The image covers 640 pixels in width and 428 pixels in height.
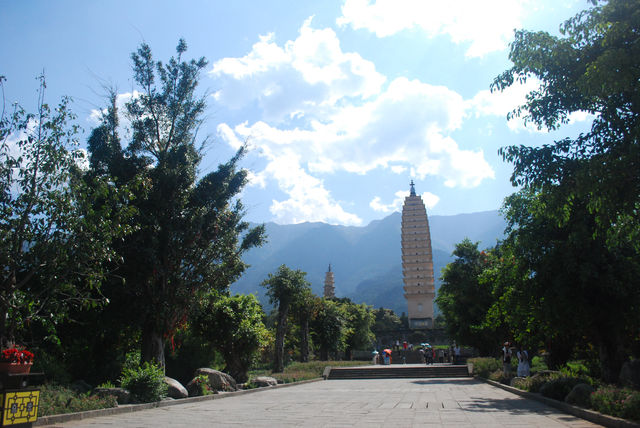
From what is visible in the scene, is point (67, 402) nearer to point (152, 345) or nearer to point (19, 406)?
point (19, 406)

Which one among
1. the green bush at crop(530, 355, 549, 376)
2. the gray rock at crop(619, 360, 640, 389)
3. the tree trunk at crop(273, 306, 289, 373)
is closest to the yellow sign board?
the gray rock at crop(619, 360, 640, 389)

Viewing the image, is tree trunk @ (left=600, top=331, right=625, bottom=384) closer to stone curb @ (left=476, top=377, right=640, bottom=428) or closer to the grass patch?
stone curb @ (left=476, top=377, right=640, bottom=428)

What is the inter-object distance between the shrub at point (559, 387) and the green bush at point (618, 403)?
2.25m

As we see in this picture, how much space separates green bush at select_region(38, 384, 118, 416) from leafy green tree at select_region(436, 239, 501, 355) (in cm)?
2133

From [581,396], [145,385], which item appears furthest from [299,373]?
[581,396]

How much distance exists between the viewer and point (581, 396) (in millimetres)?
9234

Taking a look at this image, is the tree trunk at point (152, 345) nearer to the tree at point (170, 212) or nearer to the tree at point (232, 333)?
the tree at point (170, 212)

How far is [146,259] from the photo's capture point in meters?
14.9

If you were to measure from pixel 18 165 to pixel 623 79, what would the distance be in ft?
34.9

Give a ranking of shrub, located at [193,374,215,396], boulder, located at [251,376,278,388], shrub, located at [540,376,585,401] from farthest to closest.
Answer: boulder, located at [251,376,278,388], shrub, located at [193,374,215,396], shrub, located at [540,376,585,401]

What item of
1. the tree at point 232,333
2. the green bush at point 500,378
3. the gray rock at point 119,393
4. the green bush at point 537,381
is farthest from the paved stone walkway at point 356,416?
the tree at point 232,333

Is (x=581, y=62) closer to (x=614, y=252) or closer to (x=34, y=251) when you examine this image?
(x=614, y=252)

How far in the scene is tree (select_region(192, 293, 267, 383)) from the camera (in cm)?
2112

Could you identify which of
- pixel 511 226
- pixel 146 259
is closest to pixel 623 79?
pixel 511 226
